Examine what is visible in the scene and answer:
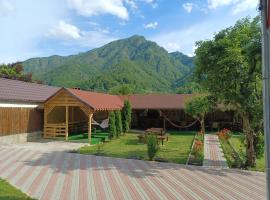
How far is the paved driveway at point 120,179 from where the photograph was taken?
9109 millimetres

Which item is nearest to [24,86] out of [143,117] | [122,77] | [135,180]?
[143,117]

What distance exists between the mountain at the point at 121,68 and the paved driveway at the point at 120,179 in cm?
7741

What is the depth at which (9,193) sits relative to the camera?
870 cm

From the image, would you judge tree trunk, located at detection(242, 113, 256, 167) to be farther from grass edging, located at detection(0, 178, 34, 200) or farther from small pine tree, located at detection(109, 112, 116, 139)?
small pine tree, located at detection(109, 112, 116, 139)

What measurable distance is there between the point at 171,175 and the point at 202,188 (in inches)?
72.6

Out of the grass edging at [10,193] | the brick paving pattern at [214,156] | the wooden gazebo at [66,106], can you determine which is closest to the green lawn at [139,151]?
the brick paving pattern at [214,156]

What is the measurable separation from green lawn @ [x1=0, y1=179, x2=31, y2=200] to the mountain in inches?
3202

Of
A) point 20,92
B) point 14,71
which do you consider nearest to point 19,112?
point 20,92

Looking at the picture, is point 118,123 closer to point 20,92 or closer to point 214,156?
point 20,92

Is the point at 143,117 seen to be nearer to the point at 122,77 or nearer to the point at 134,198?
the point at 134,198

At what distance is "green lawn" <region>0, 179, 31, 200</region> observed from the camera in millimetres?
8245

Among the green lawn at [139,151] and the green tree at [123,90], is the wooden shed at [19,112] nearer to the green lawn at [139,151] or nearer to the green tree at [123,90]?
the green lawn at [139,151]

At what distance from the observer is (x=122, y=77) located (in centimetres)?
10544

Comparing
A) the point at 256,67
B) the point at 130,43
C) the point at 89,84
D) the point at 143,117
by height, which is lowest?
the point at 143,117
